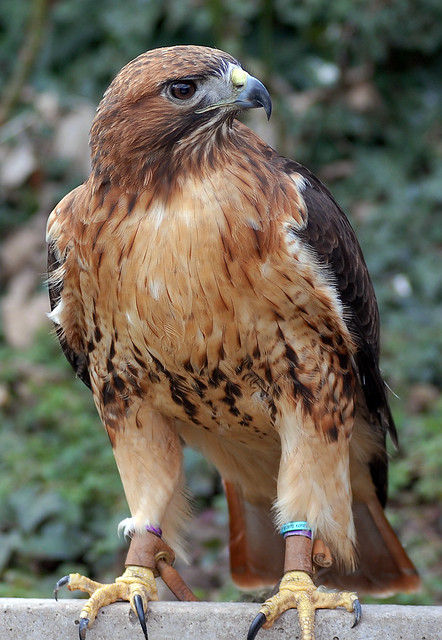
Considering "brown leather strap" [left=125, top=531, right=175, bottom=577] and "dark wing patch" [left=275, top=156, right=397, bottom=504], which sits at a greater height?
"dark wing patch" [left=275, top=156, right=397, bottom=504]

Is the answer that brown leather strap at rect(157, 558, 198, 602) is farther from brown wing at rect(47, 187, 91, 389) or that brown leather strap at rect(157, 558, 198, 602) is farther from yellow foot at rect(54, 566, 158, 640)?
brown wing at rect(47, 187, 91, 389)

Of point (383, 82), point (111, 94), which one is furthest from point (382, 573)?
point (383, 82)

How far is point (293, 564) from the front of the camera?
3.30 meters

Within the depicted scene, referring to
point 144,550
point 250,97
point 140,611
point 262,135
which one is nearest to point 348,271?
point 250,97

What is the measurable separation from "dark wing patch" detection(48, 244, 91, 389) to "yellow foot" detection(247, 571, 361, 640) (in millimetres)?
1141

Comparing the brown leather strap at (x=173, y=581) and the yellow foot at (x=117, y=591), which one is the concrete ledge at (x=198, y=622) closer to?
the yellow foot at (x=117, y=591)

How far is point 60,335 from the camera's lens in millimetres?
3686

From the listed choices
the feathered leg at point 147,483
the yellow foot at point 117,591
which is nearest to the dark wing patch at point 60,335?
the feathered leg at point 147,483

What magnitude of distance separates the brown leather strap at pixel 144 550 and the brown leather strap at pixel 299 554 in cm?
49

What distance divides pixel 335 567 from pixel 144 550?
90 cm

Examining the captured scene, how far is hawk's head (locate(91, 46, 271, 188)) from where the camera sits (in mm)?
3008

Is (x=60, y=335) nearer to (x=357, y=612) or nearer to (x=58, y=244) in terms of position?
(x=58, y=244)

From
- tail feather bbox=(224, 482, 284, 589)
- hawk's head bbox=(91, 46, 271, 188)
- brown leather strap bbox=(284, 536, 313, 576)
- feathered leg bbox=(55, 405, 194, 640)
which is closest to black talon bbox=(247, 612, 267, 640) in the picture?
brown leather strap bbox=(284, 536, 313, 576)

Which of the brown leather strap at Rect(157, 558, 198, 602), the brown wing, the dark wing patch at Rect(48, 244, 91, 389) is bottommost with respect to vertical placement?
the brown leather strap at Rect(157, 558, 198, 602)
